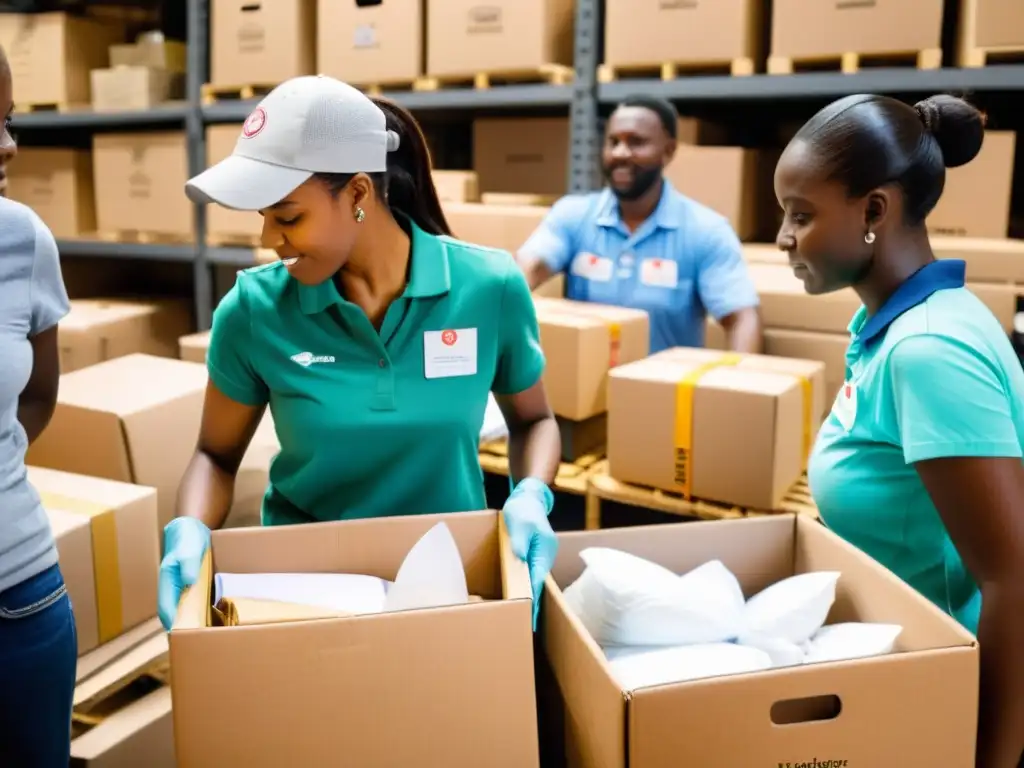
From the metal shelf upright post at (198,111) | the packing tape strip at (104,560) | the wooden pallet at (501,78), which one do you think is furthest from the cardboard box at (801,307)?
the metal shelf upright post at (198,111)

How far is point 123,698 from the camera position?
1.88m

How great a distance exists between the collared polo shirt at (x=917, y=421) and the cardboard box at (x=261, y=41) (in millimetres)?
3013

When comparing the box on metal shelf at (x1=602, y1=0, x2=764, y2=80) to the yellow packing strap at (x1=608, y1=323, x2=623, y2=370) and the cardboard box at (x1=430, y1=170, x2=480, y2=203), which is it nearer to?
the cardboard box at (x1=430, y1=170, x2=480, y2=203)

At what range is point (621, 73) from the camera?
3.21 metres

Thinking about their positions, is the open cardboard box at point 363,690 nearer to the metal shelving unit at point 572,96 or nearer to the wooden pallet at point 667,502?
the wooden pallet at point 667,502

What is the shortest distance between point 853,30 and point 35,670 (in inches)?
104

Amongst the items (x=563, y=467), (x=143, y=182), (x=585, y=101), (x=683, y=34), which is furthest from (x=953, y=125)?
(x=143, y=182)

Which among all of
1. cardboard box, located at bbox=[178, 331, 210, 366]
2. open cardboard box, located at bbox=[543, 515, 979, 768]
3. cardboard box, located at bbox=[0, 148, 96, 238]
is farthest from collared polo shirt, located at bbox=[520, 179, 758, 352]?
cardboard box, located at bbox=[0, 148, 96, 238]

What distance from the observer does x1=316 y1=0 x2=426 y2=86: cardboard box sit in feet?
11.1

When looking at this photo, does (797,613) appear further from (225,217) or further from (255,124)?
(225,217)

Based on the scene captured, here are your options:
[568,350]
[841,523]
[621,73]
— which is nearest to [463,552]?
[841,523]

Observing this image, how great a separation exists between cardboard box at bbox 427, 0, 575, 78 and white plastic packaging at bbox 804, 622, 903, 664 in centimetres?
255

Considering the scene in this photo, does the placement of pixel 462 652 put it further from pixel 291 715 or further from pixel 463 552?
pixel 463 552

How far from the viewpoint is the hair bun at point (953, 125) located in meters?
1.15
